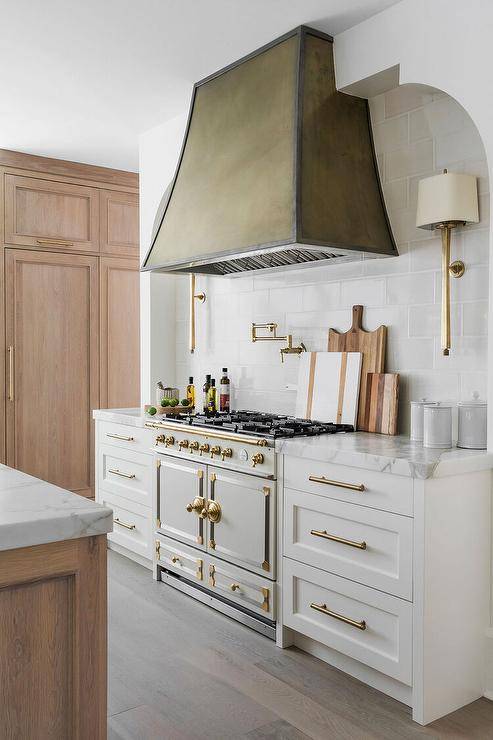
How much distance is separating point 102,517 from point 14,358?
3.65m

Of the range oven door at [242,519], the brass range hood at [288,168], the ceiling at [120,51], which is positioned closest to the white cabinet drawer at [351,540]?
the range oven door at [242,519]

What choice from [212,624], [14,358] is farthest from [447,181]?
[14,358]

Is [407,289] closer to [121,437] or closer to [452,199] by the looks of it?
[452,199]

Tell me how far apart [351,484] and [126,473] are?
73.0 inches

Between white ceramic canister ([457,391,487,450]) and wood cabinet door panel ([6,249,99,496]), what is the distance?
3287 millimetres

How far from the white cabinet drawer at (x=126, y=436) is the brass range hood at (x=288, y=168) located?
1.00 meters

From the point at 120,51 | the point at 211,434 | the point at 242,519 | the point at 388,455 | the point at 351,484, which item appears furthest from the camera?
the point at 120,51

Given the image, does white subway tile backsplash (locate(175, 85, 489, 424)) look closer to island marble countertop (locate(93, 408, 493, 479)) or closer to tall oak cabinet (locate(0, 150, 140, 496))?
island marble countertop (locate(93, 408, 493, 479))

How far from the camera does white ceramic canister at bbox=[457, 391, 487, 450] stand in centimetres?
259

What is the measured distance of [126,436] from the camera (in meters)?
3.97

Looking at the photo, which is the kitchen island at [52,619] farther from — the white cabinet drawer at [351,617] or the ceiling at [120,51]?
the ceiling at [120,51]

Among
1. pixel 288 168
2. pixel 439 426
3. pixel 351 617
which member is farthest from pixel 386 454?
→ pixel 288 168

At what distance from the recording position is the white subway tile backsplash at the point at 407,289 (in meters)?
2.75

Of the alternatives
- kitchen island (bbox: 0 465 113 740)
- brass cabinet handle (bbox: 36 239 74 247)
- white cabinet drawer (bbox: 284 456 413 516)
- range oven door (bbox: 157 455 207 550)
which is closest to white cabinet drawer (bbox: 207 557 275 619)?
range oven door (bbox: 157 455 207 550)
